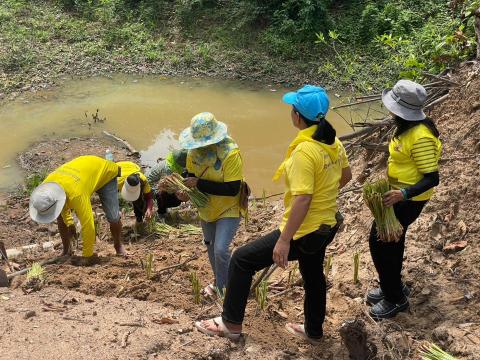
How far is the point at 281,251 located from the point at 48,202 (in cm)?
247

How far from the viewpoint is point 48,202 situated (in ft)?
15.6

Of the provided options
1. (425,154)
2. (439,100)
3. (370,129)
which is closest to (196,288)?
(425,154)

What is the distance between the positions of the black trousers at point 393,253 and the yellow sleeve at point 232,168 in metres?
1.03

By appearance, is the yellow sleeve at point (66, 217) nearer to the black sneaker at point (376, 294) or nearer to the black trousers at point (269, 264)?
the black trousers at point (269, 264)

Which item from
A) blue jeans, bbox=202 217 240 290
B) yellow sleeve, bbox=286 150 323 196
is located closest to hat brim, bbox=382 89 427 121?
yellow sleeve, bbox=286 150 323 196

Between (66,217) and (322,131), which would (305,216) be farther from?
(66,217)

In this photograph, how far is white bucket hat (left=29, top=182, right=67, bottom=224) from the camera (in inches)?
188

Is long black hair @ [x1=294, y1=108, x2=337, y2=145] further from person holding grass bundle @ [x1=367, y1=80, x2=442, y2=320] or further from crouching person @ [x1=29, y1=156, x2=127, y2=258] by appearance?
crouching person @ [x1=29, y1=156, x2=127, y2=258]

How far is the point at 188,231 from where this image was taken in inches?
255

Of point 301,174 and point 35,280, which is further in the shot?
point 35,280

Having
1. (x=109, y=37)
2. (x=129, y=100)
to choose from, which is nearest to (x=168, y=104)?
(x=129, y=100)

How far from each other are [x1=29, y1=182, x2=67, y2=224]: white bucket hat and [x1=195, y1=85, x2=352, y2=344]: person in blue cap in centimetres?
194

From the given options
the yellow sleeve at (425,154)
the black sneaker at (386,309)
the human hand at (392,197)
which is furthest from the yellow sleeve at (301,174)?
the black sneaker at (386,309)

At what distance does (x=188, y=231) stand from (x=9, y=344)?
10.3 feet
